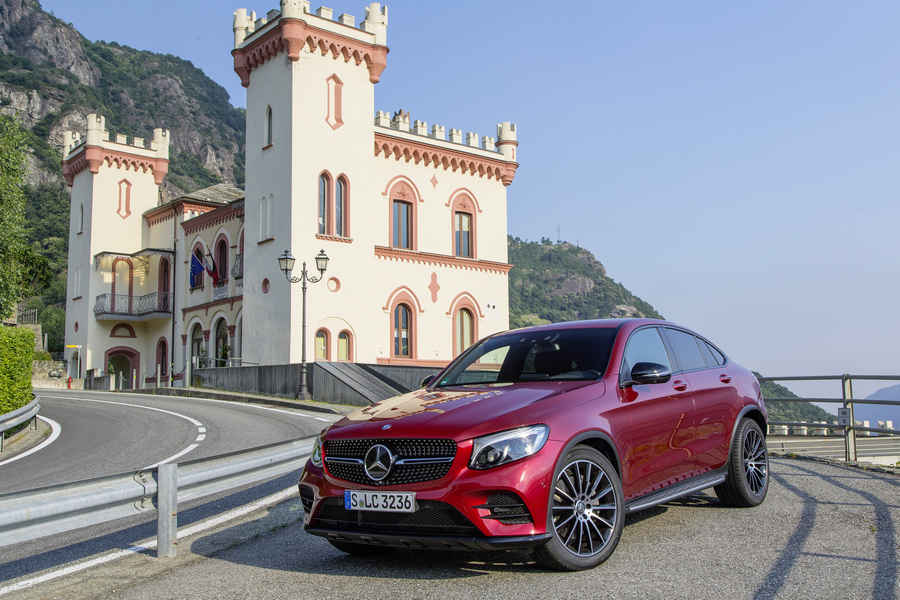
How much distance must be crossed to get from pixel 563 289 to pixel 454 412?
147 m

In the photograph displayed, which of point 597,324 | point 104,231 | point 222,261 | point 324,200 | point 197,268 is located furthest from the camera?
point 104,231

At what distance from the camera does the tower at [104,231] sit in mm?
47031

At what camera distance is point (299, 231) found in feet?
111

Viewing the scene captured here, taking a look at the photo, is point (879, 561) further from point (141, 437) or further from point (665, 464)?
point (141, 437)

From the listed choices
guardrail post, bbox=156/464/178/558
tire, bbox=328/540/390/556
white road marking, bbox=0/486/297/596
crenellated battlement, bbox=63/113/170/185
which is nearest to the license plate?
tire, bbox=328/540/390/556

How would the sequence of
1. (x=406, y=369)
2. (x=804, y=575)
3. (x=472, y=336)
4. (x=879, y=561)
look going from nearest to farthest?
(x=804, y=575), (x=879, y=561), (x=406, y=369), (x=472, y=336)

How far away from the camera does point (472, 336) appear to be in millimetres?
41812

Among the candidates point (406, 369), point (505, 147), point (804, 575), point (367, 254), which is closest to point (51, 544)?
point (804, 575)

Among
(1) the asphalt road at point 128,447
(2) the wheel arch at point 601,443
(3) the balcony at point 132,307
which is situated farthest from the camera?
(3) the balcony at point 132,307

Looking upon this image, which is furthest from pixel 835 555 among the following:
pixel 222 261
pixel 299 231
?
pixel 222 261

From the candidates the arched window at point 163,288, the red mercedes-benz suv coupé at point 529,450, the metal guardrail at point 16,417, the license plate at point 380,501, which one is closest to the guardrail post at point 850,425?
the red mercedes-benz suv coupé at point 529,450

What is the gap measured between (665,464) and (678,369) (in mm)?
995

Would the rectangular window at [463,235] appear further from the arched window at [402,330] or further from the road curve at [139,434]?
the road curve at [139,434]

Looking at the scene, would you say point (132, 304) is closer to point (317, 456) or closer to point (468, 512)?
point (317, 456)
